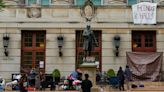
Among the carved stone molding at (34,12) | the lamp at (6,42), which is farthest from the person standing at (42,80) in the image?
the carved stone molding at (34,12)

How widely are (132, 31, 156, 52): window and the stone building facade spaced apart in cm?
43

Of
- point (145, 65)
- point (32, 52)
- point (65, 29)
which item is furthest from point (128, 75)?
point (32, 52)

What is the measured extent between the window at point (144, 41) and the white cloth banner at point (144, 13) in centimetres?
95

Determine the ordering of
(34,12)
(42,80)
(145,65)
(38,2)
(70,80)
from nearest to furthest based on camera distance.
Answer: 1. (70,80)
2. (42,80)
3. (145,65)
4. (34,12)
5. (38,2)

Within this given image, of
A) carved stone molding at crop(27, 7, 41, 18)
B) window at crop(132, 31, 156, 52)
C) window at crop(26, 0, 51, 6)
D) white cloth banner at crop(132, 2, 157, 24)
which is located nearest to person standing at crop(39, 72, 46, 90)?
carved stone molding at crop(27, 7, 41, 18)

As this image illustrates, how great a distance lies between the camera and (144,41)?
43.3m

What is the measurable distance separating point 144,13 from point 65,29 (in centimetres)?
658

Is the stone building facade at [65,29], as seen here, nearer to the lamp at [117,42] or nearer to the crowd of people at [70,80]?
the lamp at [117,42]

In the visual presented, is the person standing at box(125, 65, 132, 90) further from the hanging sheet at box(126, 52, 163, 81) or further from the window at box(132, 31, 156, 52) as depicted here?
the window at box(132, 31, 156, 52)

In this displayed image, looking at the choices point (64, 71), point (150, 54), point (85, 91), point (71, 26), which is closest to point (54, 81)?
point (64, 71)

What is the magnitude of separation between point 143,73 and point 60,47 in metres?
6.96

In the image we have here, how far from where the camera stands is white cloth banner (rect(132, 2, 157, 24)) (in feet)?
141

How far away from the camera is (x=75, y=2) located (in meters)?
44.8

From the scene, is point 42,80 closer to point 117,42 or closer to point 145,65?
point 117,42
